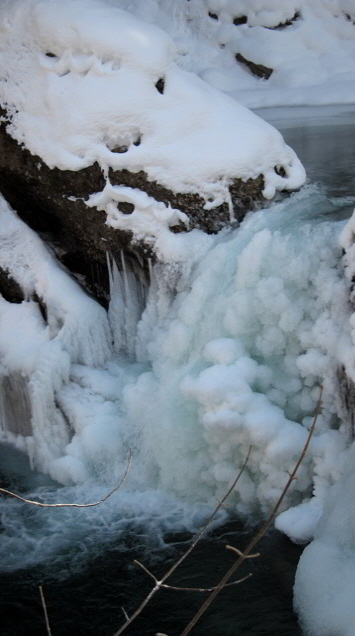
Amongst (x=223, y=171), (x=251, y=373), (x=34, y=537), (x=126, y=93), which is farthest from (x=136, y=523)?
(x=126, y=93)

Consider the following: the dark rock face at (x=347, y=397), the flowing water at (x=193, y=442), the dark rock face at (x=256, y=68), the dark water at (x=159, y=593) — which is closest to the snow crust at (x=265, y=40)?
the dark rock face at (x=256, y=68)

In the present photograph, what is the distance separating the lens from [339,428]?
4.02 metres

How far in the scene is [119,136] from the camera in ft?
17.5

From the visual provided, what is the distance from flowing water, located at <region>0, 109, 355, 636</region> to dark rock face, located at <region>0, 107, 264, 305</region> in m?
0.25

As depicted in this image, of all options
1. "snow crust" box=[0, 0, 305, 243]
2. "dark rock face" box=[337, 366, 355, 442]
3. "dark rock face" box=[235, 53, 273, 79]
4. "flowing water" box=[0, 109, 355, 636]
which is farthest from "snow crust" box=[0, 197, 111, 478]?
"dark rock face" box=[235, 53, 273, 79]

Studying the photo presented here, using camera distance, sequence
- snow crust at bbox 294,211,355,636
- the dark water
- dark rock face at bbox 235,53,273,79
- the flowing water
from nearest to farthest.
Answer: snow crust at bbox 294,211,355,636 < the dark water < the flowing water < dark rock face at bbox 235,53,273,79

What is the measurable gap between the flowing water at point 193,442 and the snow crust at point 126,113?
0.44 metres

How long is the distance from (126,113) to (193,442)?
91.2 inches

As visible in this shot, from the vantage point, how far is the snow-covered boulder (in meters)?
5.24

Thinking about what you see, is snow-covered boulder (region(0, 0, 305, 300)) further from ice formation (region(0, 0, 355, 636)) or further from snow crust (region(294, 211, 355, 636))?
snow crust (region(294, 211, 355, 636))

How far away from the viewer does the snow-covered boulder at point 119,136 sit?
17.2 feet

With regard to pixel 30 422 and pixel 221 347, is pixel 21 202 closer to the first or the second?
pixel 30 422

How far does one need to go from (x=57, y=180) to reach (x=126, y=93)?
769 mm

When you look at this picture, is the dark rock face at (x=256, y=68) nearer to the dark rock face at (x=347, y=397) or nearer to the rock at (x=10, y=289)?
the rock at (x=10, y=289)
